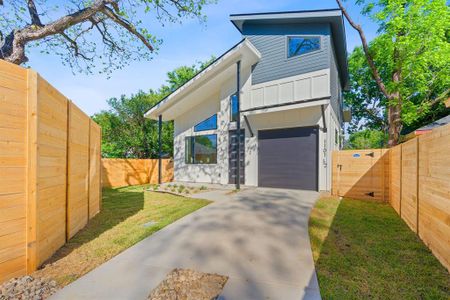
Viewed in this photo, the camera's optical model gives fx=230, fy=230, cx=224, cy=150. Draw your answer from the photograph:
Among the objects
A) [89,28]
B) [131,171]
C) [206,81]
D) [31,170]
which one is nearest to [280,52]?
[206,81]

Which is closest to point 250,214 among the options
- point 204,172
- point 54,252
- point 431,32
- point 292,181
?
point 54,252

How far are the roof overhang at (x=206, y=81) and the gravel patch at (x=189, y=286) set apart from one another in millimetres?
8732

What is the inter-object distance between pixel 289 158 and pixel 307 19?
5408 mm

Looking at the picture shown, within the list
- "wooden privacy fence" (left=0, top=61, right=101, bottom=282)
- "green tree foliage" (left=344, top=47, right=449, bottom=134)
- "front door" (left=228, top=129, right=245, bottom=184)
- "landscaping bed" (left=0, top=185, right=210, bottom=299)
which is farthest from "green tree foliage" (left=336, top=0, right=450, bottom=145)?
"wooden privacy fence" (left=0, top=61, right=101, bottom=282)

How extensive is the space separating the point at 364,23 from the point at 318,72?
5.81 m

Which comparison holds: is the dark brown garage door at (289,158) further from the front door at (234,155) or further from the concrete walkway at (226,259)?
the concrete walkway at (226,259)

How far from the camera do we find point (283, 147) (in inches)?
377

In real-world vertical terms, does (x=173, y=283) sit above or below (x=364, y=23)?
below

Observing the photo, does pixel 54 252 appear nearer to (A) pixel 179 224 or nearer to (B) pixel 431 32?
(A) pixel 179 224

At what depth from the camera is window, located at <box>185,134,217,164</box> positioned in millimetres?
11898

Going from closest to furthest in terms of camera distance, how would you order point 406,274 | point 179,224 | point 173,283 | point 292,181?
point 173,283, point 406,274, point 179,224, point 292,181

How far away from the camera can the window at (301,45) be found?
8859 millimetres

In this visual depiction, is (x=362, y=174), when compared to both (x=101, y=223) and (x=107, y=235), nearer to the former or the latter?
(x=107, y=235)

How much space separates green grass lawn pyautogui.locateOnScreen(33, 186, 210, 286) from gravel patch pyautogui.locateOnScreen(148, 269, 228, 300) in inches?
43.2
